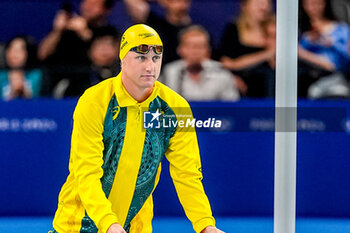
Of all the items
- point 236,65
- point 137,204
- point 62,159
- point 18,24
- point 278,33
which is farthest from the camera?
point 18,24

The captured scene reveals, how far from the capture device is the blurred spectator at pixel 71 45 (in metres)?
5.76

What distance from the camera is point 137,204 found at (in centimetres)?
312

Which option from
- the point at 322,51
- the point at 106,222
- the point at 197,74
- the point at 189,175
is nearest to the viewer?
the point at 106,222

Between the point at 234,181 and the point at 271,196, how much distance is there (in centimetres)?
31

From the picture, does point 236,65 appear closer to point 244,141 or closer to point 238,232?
point 244,141

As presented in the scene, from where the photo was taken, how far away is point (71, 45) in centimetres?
601

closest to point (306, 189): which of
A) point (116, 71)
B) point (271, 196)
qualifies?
point (271, 196)

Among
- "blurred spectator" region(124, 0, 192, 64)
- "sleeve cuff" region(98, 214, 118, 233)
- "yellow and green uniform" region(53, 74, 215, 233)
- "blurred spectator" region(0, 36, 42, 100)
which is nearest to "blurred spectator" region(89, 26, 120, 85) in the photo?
"blurred spectator" region(124, 0, 192, 64)

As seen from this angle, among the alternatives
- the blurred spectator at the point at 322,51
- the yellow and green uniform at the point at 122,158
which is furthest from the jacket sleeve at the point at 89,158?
the blurred spectator at the point at 322,51

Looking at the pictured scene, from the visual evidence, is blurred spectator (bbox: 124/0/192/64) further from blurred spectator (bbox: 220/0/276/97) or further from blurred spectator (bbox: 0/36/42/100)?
blurred spectator (bbox: 0/36/42/100)

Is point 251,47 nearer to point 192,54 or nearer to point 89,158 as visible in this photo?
point 192,54

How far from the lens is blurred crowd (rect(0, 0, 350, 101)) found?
18.6 ft

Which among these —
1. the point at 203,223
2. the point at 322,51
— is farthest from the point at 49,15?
the point at 203,223

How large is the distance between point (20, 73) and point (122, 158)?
10.0 ft
